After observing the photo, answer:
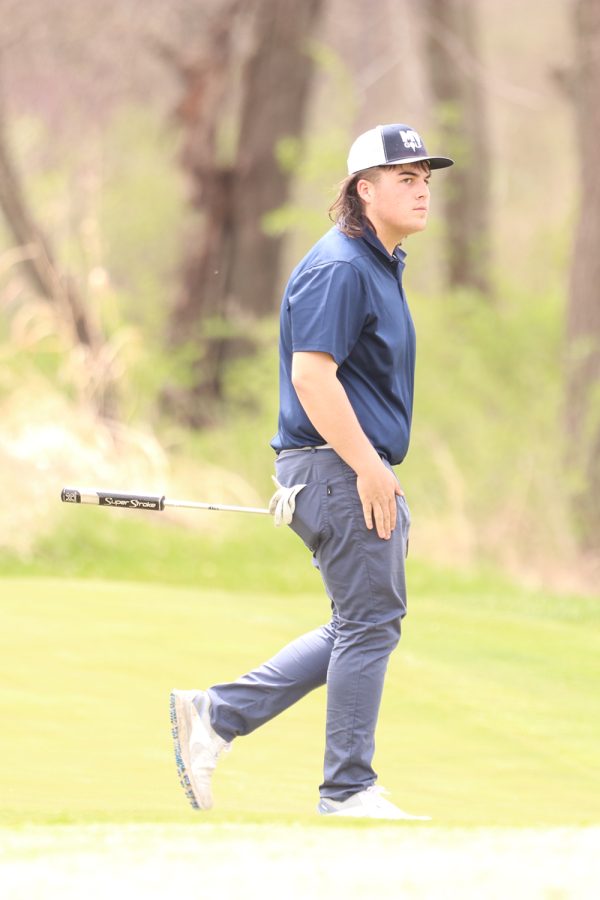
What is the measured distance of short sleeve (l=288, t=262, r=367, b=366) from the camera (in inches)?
180

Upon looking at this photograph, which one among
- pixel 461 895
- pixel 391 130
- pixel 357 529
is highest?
pixel 391 130

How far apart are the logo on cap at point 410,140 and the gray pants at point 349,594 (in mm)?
905

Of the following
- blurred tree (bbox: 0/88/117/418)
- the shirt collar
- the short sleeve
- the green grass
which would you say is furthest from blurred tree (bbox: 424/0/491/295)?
the short sleeve

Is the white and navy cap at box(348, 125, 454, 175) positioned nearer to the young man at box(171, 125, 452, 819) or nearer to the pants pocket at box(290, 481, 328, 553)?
the young man at box(171, 125, 452, 819)

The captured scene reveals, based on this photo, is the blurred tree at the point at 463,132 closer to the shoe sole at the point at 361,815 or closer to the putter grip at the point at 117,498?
the putter grip at the point at 117,498

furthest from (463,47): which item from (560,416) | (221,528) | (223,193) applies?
(221,528)

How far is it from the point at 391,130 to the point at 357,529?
1138mm

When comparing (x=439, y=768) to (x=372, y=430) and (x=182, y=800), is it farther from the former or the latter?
(x=372, y=430)

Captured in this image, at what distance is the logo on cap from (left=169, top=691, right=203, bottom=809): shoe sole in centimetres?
170

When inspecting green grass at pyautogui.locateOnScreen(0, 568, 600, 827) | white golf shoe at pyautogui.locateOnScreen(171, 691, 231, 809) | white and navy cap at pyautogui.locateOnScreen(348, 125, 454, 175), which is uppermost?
white and navy cap at pyautogui.locateOnScreen(348, 125, 454, 175)


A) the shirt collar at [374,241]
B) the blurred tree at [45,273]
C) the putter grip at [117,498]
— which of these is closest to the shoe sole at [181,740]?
the putter grip at [117,498]

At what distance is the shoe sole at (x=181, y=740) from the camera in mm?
4836

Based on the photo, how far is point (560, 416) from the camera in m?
13.9

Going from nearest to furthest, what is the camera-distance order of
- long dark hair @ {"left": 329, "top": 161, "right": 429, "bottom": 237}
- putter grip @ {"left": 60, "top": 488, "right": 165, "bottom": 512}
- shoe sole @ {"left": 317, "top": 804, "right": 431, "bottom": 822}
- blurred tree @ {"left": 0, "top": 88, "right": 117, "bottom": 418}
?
shoe sole @ {"left": 317, "top": 804, "right": 431, "bottom": 822}
long dark hair @ {"left": 329, "top": 161, "right": 429, "bottom": 237}
putter grip @ {"left": 60, "top": 488, "right": 165, "bottom": 512}
blurred tree @ {"left": 0, "top": 88, "right": 117, "bottom": 418}
